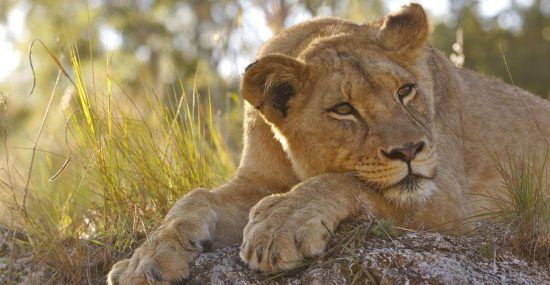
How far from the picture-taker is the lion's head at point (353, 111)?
3963 mm

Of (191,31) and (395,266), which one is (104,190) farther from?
(191,31)

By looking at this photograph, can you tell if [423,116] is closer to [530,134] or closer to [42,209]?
[530,134]

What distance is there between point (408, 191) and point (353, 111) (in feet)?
1.69

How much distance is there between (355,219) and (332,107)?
2.14 ft

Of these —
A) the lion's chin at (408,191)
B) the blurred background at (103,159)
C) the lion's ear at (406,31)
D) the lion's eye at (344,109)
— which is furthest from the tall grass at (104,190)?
the lion's ear at (406,31)

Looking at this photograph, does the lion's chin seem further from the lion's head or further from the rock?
the rock

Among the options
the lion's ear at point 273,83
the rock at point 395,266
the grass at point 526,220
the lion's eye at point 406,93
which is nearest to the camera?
the rock at point 395,266

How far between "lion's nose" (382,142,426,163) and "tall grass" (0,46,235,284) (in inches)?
57.9

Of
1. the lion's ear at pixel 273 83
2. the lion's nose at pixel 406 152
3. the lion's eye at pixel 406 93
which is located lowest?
the lion's nose at pixel 406 152

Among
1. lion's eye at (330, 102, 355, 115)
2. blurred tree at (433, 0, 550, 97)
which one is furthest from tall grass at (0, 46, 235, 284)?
blurred tree at (433, 0, 550, 97)

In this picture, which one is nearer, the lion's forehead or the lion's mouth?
the lion's mouth

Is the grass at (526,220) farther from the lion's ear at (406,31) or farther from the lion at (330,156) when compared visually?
the lion's ear at (406,31)

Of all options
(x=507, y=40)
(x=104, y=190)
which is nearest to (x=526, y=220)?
(x=104, y=190)

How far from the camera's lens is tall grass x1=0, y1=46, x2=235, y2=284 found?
433 cm
